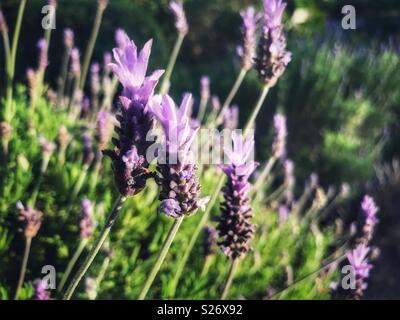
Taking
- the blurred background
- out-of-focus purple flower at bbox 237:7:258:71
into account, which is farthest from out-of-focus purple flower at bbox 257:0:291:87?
the blurred background

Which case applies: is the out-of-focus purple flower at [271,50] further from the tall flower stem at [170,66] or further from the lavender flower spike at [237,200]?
the tall flower stem at [170,66]

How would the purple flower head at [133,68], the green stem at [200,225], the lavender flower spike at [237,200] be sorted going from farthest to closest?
the green stem at [200,225] → the lavender flower spike at [237,200] → the purple flower head at [133,68]

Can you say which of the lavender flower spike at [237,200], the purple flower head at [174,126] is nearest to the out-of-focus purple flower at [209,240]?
the lavender flower spike at [237,200]

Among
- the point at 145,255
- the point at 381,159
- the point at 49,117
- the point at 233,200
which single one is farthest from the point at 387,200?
the point at 233,200

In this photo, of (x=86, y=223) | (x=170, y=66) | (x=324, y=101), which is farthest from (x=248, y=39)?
(x=324, y=101)

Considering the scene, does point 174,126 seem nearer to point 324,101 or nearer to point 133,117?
point 133,117

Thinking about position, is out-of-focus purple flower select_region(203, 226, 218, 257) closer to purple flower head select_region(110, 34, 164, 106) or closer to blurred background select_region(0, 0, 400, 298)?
purple flower head select_region(110, 34, 164, 106)
